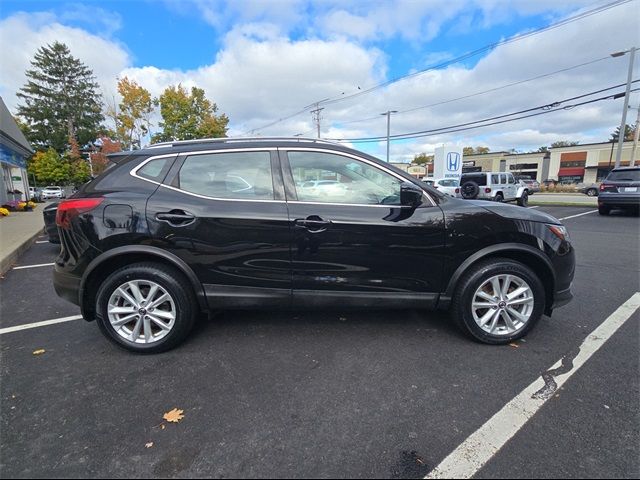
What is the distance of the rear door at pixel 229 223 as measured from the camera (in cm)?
288

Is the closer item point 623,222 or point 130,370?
point 130,370

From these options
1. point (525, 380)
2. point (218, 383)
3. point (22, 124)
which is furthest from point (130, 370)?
point (22, 124)

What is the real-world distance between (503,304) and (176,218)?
9.47ft

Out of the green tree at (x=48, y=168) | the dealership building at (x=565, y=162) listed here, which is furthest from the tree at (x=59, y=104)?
the dealership building at (x=565, y=162)

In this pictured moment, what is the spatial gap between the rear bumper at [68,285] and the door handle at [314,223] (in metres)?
1.95

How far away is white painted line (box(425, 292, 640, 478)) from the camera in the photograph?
1854mm

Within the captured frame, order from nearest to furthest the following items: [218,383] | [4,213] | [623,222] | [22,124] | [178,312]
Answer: [218,383]
[178,312]
[623,222]
[4,213]
[22,124]

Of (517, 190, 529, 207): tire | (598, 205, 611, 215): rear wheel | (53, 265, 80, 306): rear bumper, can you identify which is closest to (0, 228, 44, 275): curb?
(53, 265, 80, 306): rear bumper

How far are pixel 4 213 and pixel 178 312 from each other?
1613 cm

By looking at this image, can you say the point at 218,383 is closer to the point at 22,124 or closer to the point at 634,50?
the point at 634,50

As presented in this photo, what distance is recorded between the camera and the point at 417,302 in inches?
121

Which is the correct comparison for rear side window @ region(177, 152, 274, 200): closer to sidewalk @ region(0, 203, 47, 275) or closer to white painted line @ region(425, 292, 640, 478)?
white painted line @ region(425, 292, 640, 478)

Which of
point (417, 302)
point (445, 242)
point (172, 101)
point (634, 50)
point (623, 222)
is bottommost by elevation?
point (623, 222)

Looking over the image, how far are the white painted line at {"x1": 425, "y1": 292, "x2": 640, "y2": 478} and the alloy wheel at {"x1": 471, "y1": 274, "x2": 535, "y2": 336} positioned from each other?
1.43 ft
